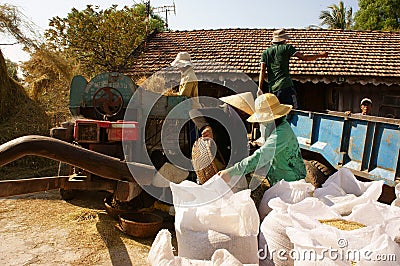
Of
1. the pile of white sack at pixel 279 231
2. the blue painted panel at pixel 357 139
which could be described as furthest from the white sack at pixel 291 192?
the blue painted panel at pixel 357 139

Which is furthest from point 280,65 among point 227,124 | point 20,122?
point 20,122

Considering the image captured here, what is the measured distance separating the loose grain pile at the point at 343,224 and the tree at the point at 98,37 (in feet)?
31.7

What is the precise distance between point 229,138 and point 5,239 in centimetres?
246

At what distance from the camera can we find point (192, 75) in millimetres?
4125

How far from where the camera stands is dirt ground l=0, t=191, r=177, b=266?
117 inches

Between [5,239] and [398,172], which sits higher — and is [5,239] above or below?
below

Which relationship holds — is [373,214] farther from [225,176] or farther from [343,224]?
[225,176]

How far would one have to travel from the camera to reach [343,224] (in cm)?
211

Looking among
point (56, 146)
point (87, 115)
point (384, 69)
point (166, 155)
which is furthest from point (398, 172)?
point (384, 69)

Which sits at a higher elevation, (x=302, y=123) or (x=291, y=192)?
(x=302, y=123)

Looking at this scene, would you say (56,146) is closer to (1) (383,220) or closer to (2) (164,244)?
(2) (164,244)

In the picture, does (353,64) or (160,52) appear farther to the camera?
(160,52)

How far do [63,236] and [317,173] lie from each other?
3.09 meters

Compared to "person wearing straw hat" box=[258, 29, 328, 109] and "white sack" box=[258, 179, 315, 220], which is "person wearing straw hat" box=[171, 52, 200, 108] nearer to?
"person wearing straw hat" box=[258, 29, 328, 109]
